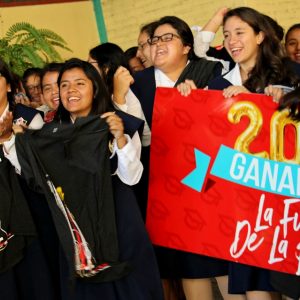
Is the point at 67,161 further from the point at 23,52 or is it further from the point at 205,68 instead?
the point at 23,52

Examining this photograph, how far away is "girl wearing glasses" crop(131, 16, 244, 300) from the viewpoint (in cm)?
299

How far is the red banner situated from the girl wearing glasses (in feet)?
0.41

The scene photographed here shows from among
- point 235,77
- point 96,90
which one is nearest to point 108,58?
point 96,90

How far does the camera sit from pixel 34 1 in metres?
6.85

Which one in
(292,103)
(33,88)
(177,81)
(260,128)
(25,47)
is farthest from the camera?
(25,47)

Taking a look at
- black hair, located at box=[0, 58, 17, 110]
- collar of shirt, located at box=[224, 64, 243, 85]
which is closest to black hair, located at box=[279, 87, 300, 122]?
collar of shirt, located at box=[224, 64, 243, 85]

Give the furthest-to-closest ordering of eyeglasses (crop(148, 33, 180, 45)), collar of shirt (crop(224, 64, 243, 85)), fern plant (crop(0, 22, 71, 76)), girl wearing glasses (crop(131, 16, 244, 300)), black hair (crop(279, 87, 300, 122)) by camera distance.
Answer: fern plant (crop(0, 22, 71, 76)) < eyeglasses (crop(148, 33, 180, 45)) < girl wearing glasses (crop(131, 16, 244, 300)) < collar of shirt (crop(224, 64, 243, 85)) < black hair (crop(279, 87, 300, 122))

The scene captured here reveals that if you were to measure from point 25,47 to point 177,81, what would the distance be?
317 cm

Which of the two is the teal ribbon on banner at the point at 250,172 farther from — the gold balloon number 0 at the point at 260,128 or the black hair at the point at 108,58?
the black hair at the point at 108,58

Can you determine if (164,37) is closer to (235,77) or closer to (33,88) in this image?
(235,77)

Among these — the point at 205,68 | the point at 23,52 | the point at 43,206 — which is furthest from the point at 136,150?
the point at 23,52

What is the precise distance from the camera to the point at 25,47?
5895mm

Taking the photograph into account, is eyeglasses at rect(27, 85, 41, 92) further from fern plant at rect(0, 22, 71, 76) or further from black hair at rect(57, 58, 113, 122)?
black hair at rect(57, 58, 113, 122)

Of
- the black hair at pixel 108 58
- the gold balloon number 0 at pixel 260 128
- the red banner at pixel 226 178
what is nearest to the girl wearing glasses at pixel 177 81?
the red banner at pixel 226 178
